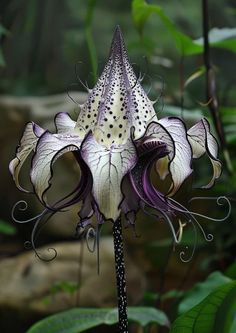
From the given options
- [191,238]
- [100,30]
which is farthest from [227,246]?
[100,30]

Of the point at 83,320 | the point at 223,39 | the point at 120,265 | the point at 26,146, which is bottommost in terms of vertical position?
the point at 83,320

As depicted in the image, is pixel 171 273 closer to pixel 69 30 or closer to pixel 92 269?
pixel 92 269

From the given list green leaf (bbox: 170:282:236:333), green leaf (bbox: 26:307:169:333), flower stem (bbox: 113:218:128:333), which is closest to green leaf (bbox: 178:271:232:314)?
green leaf (bbox: 26:307:169:333)

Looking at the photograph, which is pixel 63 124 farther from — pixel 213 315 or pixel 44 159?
pixel 213 315

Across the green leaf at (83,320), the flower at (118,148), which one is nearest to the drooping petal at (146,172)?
the flower at (118,148)

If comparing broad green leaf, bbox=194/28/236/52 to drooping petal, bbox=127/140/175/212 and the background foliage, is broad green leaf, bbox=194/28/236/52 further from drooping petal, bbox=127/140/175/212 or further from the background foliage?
drooping petal, bbox=127/140/175/212

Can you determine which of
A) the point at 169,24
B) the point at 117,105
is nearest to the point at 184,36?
the point at 169,24

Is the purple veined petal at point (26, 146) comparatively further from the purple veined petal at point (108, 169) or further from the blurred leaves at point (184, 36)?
Result: the blurred leaves at point (184, 36)
